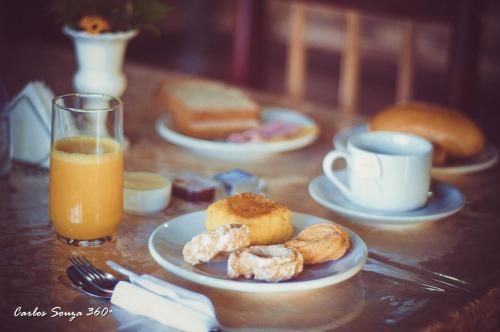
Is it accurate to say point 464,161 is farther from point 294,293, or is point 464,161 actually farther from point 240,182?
point 294,293

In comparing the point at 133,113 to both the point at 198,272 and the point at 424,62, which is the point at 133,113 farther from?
the point at 424,62

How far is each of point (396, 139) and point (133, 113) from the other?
2.32ft

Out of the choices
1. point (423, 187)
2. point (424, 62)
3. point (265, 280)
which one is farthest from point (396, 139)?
point (424, 62)

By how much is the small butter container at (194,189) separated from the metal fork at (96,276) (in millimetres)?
308

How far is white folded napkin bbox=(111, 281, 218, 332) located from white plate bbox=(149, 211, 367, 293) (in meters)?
0.06

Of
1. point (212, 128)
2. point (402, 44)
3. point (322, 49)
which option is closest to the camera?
point (212, 128)

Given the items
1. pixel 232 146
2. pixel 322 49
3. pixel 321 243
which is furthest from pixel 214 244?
pixel 322 49

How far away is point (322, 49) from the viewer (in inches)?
223

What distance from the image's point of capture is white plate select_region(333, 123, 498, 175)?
58.2 inches

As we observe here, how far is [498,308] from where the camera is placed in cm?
104

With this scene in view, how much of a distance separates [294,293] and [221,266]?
0.31 feet

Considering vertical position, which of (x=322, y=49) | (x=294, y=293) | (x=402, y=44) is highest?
(x=402, y=44)

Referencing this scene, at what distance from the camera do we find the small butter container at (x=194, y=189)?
128cm

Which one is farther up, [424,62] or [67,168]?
[67,168]
